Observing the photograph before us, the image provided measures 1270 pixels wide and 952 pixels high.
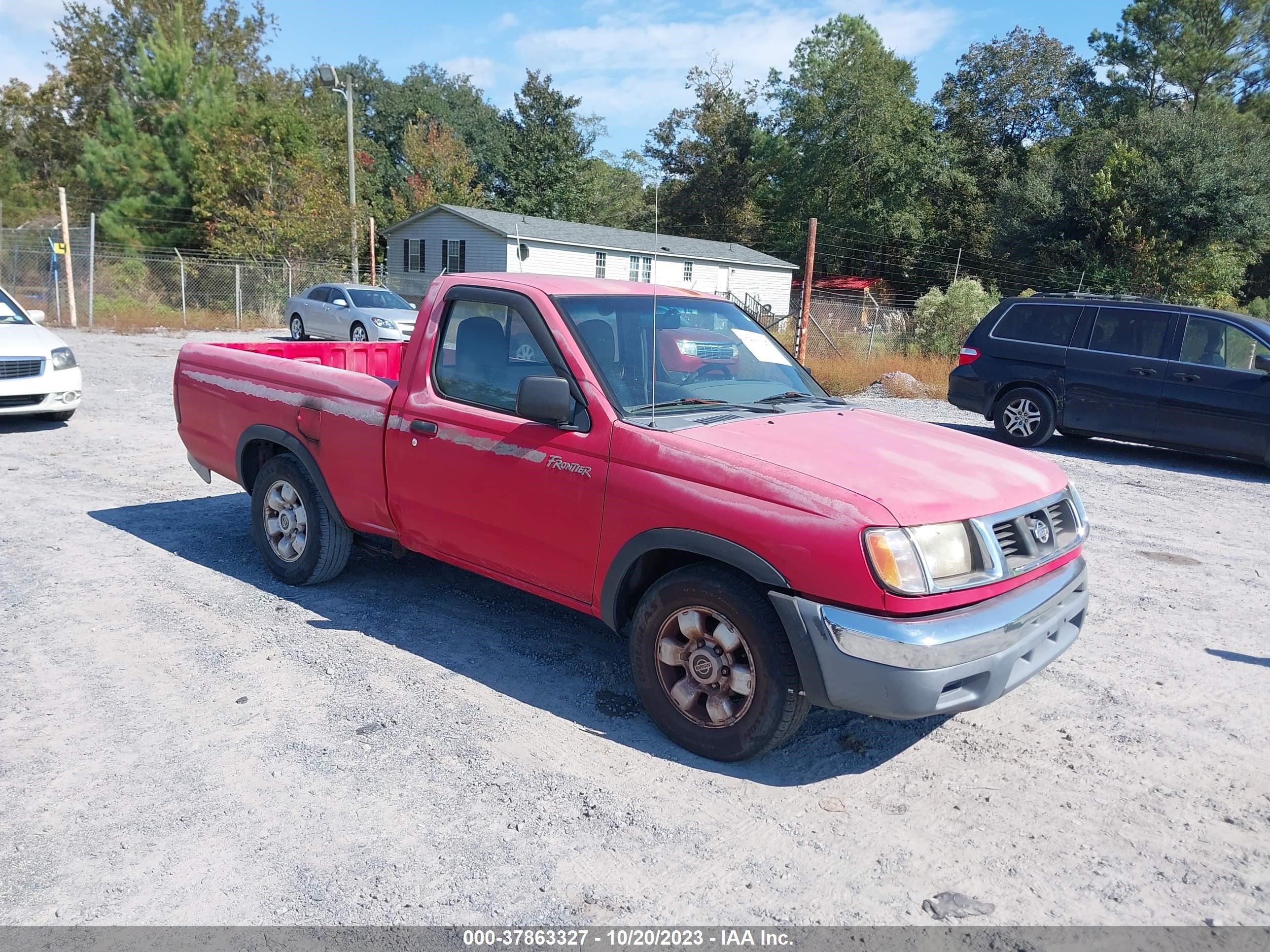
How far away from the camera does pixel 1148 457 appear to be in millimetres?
11570


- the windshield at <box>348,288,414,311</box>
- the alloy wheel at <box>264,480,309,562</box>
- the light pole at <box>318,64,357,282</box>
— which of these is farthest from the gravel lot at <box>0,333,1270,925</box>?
the light pole at <box>318,64,357,282</box>

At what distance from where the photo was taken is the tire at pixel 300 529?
5.45m

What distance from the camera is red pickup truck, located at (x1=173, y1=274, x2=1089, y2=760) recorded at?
3.33 metres

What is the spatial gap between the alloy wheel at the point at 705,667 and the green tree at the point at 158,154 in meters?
41.3

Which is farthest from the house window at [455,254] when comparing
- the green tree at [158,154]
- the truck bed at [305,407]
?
the truck bed at [305,407]

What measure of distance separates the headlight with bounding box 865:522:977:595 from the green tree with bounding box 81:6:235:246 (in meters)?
42.0

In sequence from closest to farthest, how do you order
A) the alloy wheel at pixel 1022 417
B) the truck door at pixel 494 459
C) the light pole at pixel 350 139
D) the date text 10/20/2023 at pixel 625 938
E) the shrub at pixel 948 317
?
the date text 10/20/2023 at pixel 625 938
the truck door at pixel 494 459
the alloy wheel at pixel 1022 417
the shrub at pixel 948 317
the light pole at pixel 350 139

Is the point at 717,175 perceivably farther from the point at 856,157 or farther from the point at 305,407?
the point at 305,407

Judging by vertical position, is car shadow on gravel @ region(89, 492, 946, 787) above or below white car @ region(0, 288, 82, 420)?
below

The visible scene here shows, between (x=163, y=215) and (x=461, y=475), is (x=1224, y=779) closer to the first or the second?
(x=461, y=475)

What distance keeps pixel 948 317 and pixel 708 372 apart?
66.7ft

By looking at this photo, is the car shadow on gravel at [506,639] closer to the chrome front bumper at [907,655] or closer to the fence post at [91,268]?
the chrome front bumper at [907,655]

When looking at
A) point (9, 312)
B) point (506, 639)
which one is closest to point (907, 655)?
point (506, 639)

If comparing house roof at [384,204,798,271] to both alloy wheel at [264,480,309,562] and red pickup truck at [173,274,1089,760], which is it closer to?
alloy wheel at [264,480,309,562]
